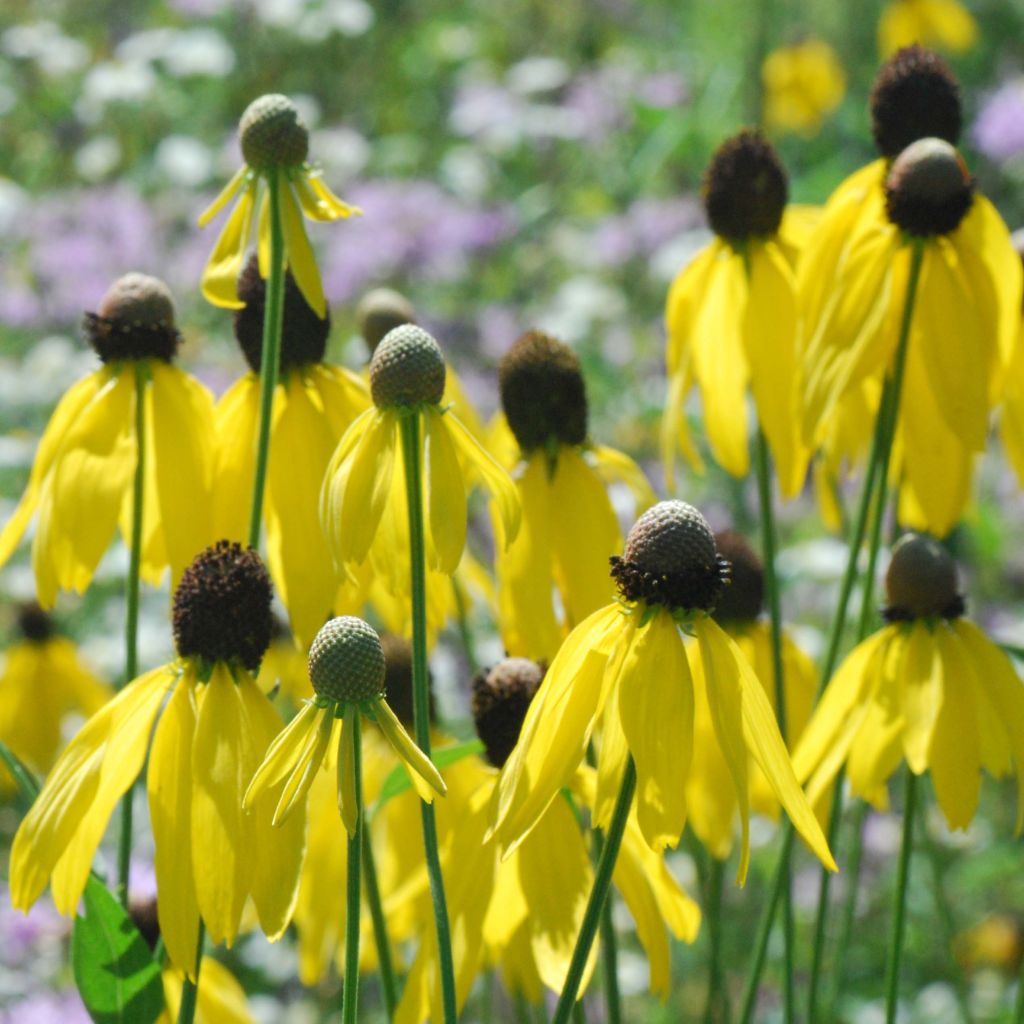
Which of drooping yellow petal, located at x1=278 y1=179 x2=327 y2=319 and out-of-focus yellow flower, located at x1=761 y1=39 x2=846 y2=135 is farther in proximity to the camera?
out-of-focus yellow flower, located at x1=761 y1=39 x2=846 y2=135

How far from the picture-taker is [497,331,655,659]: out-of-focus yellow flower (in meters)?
1.10

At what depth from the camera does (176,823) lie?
0.81m

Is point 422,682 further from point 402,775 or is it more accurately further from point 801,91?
point 801,91

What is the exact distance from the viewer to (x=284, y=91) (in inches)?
Result: 159

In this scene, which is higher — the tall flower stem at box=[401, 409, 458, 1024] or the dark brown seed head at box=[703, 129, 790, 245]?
the dark brown seed head at box=[703, 129, 790, 245]

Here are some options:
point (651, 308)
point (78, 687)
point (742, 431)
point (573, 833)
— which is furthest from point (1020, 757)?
point (651, 308)

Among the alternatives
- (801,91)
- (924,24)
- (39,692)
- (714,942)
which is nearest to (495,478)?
(714,942)

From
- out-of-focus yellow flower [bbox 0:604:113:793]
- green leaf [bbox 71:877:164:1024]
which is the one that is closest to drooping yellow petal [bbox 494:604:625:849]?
green leaf [bbox 71:877:164:1024]

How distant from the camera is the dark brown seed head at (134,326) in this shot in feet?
3.57

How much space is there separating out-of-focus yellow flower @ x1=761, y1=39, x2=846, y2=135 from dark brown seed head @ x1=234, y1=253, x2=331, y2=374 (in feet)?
9.26

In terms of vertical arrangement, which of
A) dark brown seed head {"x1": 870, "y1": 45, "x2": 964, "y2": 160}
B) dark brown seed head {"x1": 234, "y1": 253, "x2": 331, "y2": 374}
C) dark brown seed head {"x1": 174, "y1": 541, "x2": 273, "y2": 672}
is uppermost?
dark brown seed head {"x1": 870, "y1": 45, "x2": 964, "y2": 160}

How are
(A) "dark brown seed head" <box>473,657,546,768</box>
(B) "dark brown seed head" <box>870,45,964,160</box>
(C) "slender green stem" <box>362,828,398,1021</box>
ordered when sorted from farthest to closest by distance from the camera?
(B) "dark brown seed head" <box>870,45,964,160</box> → (A) "dark brown seed head" <box>473,657,546,768</box> → (C) "slender green stem" <box>362,828,398,1021</box>

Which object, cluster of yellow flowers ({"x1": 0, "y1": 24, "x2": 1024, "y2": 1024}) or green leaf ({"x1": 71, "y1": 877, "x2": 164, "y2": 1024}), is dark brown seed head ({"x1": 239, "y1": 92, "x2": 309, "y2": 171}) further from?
green leaf ({"x1": 71, "y1": 877, "x2": 164, "y2": 1024})

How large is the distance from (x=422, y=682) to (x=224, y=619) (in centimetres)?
14
